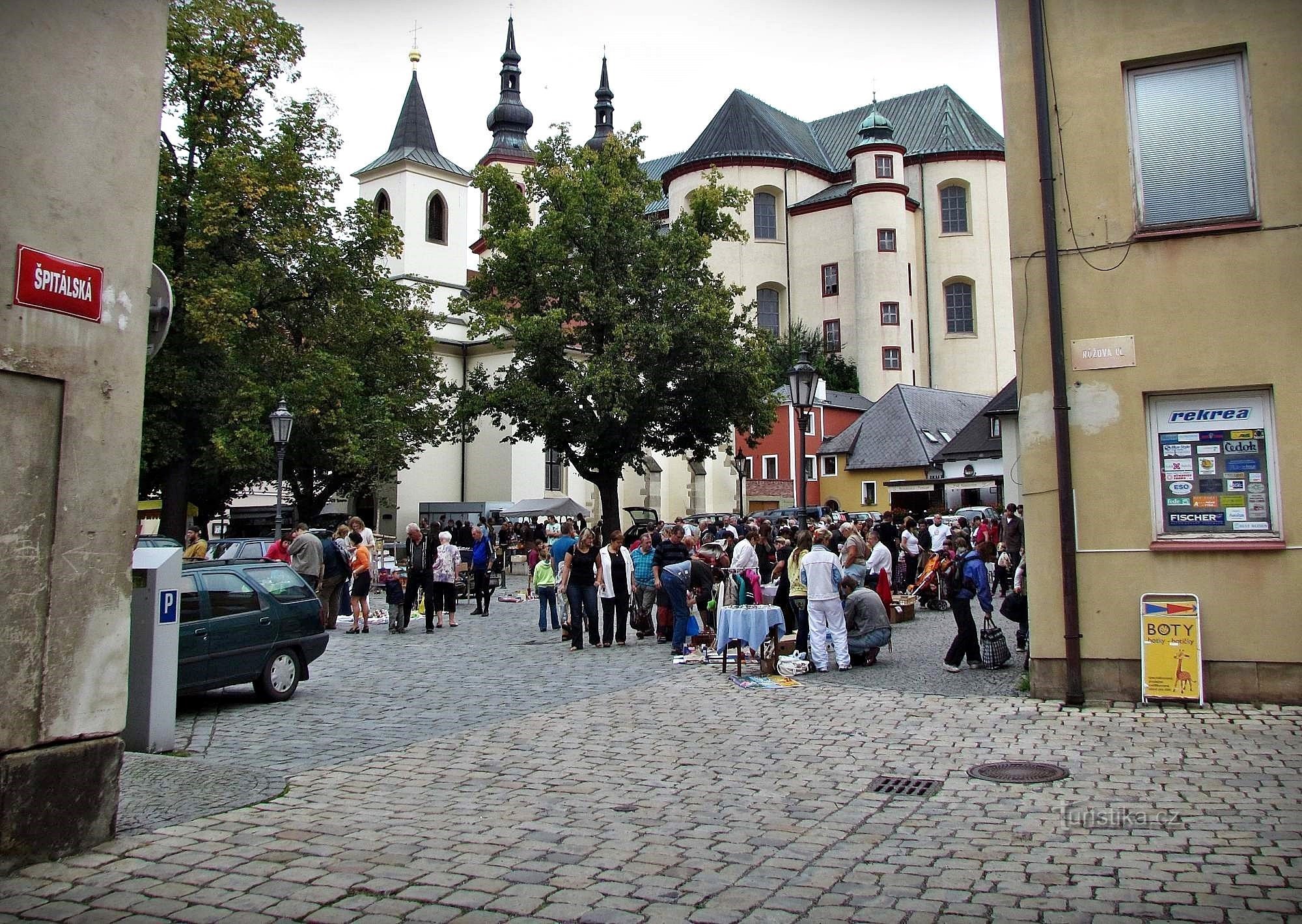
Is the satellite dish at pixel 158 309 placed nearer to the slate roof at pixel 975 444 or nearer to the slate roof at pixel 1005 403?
the slate roof at pixel 1005 403

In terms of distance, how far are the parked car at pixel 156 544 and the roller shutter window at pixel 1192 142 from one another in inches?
369

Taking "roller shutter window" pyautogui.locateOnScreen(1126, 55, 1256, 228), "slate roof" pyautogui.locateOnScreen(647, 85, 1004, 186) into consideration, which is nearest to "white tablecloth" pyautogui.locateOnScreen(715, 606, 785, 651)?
"roller shutter window" pyautogui.locateOnScreen(1126, 55, 1256, 228)

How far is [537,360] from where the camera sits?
3662 cm

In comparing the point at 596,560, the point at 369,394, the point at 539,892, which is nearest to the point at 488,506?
the point at 369,394

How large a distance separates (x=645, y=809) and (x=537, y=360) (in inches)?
1194

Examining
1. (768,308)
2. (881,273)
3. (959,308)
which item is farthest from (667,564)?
(959,308)

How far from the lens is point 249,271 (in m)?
28.6

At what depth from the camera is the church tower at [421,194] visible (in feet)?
208

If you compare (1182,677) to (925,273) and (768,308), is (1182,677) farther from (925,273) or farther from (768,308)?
(768,308)

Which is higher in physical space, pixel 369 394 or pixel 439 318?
pixel 439 318

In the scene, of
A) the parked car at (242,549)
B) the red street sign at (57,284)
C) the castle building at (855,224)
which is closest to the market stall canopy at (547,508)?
the castle building at (855,224)

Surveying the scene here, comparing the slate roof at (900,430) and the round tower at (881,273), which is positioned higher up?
the round tower at (881,273)

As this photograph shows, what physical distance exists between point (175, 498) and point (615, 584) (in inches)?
702

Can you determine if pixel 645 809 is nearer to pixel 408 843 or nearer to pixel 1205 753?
pixel 408 843
